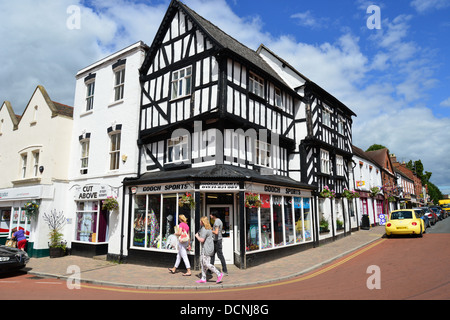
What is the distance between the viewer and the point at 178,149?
13391 millimetres

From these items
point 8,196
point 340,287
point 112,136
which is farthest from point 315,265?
point 8,196

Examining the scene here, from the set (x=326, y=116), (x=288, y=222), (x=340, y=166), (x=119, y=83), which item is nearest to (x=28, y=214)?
(x=119, y=83)

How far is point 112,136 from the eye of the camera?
1552 cm

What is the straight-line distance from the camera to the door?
11133mm

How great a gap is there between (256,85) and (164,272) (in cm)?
935

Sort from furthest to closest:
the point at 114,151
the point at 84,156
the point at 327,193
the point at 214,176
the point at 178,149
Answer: the point at 327,193
the point at 84,156
the point at 114,151
the point at 178,149
the point at 214,176

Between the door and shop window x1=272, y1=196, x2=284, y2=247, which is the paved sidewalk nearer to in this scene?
the door

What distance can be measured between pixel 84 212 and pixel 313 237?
1225 cm

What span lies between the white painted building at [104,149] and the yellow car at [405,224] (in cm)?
1480

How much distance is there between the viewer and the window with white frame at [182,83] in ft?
43.3

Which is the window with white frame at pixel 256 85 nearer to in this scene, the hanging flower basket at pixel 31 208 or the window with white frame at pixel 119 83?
the window with white frame at pixel 119 83

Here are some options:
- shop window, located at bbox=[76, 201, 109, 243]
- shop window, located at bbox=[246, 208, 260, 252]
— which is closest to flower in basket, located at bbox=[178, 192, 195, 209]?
shop window, located at bbox=[246, 208, 260, 252]

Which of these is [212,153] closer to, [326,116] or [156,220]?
[156,220]
